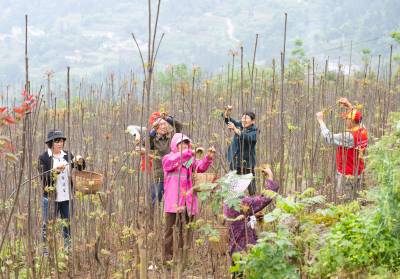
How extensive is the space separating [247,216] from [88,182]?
110cm

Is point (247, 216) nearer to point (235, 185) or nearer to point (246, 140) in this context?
point (235, 185)

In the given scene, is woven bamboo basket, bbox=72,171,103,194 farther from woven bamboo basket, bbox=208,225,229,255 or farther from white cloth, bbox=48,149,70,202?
woven bamboo basket, bbox=208,225,229,255

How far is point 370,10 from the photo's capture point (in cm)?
4966

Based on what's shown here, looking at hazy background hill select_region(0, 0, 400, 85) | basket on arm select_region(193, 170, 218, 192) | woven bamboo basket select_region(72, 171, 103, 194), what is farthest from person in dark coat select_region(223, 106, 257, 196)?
hazy background hill select_region(0, 0, 400, 85)

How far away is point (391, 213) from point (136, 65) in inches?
1690

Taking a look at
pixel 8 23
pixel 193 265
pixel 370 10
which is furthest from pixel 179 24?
pixel 193 265

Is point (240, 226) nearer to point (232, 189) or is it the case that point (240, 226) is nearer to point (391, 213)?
point (232, 189)

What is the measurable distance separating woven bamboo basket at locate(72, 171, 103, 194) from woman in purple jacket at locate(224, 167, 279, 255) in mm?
913

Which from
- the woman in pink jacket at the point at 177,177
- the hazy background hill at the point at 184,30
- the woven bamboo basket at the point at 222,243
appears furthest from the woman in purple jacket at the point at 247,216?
the hazy background hill at the point at 184,30

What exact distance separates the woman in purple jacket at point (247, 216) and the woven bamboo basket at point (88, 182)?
0.91m

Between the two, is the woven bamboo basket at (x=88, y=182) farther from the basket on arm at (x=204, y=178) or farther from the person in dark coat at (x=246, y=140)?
the person in dark coat at (x=246, y=140)

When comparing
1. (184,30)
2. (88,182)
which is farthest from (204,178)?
(184,30)

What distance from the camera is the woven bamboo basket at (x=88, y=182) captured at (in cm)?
392

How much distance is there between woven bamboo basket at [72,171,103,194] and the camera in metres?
3.92
